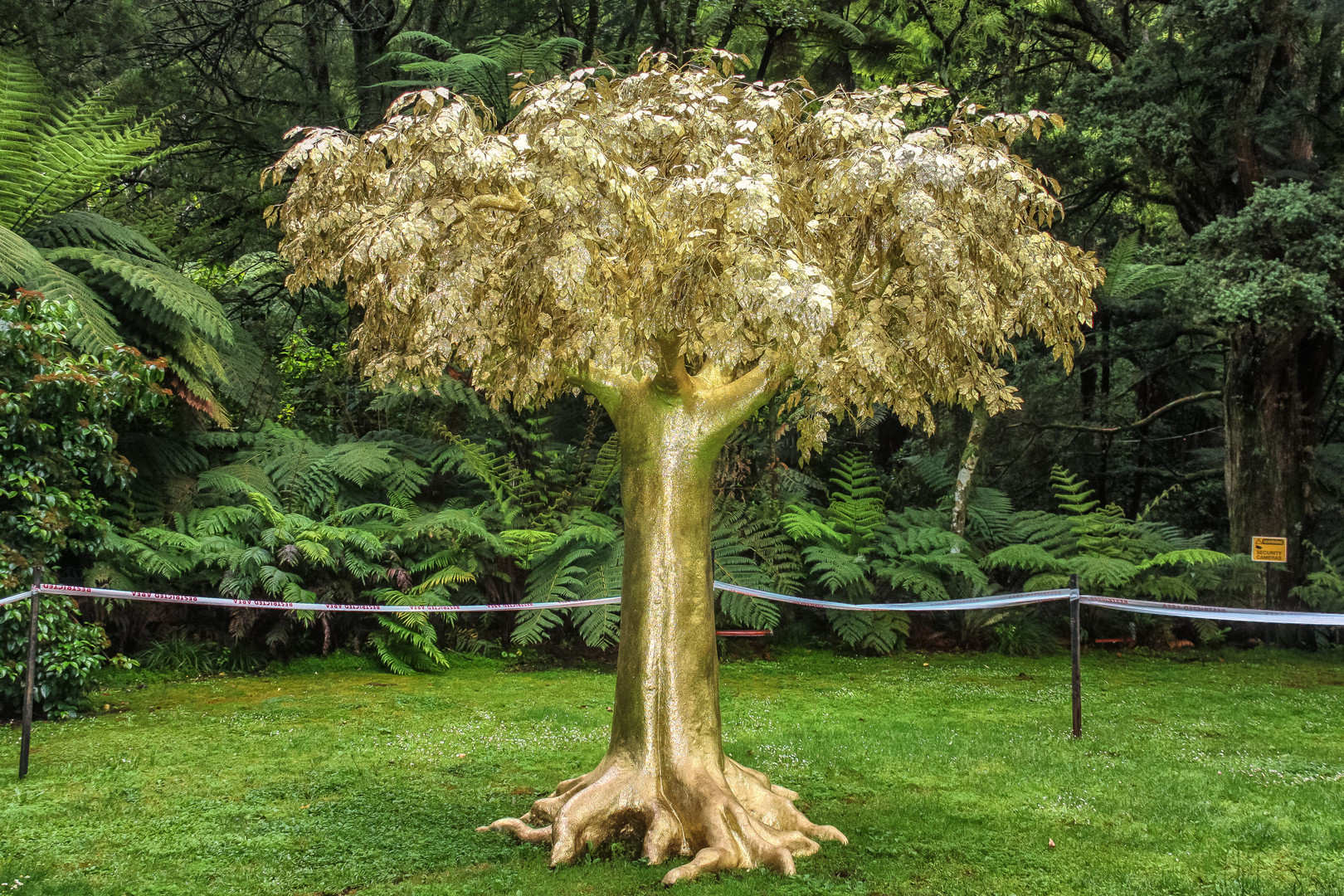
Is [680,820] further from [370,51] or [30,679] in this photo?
[370,51]

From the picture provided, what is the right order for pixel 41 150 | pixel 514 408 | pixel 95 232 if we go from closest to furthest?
Answer: pixel 514 408 → pixel 41 150 → pixel 95 232

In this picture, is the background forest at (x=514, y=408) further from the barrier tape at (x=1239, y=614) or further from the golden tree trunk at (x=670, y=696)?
the barrier tape at (x=1239, y=614)

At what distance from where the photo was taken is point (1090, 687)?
9953 millimetres

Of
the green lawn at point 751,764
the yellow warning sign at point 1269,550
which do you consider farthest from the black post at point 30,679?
the yellow warning sign at point 1269,550

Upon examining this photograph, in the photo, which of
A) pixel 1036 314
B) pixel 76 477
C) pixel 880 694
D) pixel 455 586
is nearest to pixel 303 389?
pixel 455 586

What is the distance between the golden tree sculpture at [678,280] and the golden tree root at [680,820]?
0.01 m

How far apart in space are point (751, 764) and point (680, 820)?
170cm

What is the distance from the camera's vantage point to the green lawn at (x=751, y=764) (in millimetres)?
4934

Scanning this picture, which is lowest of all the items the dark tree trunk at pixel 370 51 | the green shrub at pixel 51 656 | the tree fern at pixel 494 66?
the green shrub at pixel 51 656

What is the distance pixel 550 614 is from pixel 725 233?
664 cm

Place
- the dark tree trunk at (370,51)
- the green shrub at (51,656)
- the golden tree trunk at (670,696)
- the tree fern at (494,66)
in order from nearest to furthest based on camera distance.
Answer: the golden tree trunk at (670,696) → the green shrub at (51,656) → the tree fern at (494,66) → the dark tree trunk at (370,51)

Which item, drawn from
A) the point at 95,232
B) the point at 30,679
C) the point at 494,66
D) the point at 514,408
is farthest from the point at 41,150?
the point at 30,679

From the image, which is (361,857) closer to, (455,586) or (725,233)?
(725,233)

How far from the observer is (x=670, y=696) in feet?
18.6
